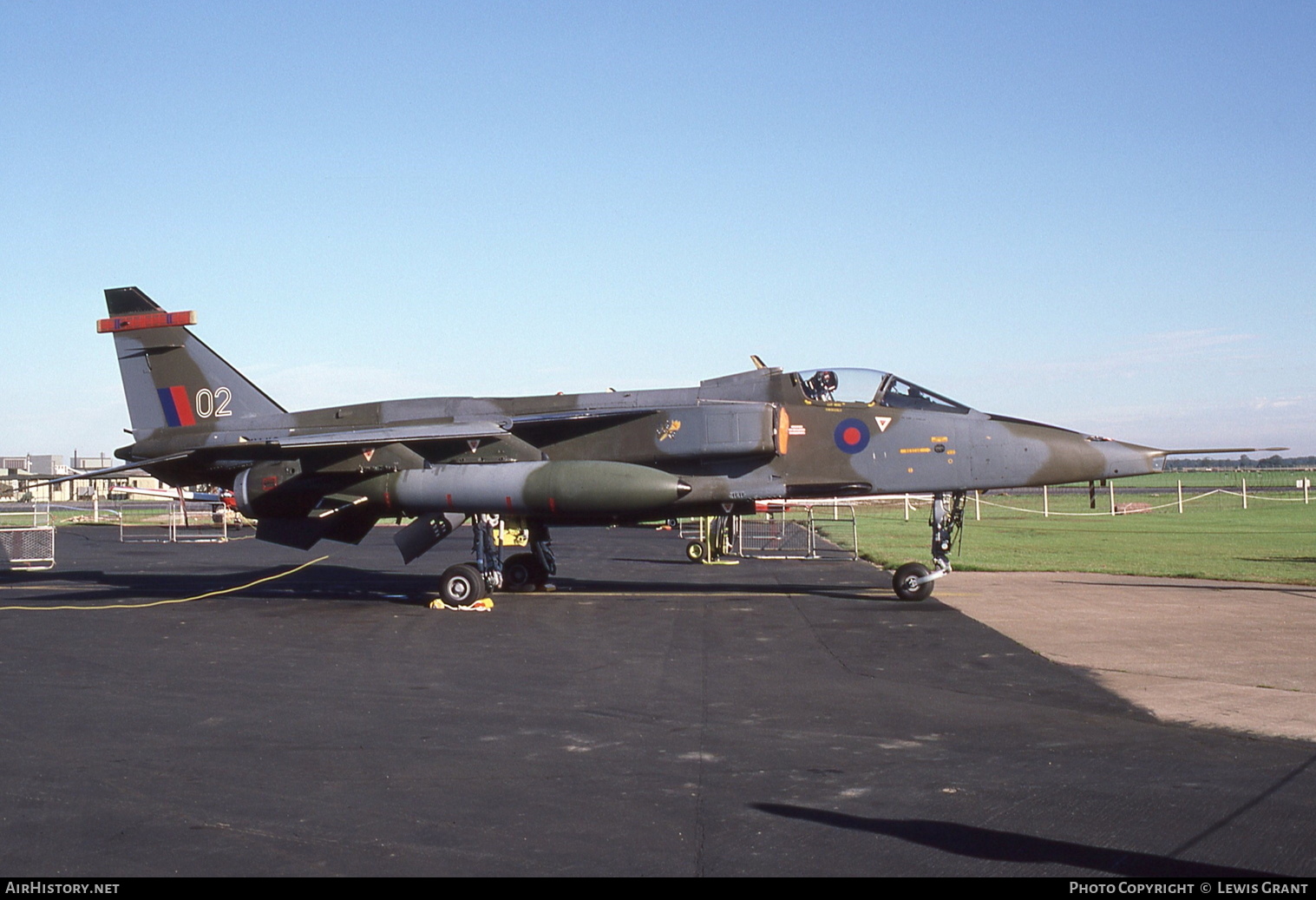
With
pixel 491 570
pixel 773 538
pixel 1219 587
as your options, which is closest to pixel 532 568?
pixel 491 570

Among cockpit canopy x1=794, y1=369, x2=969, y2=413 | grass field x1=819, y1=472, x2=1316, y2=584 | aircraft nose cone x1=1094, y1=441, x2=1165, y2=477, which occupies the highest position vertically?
cockpit canopy x1=794, y1=369, x2=969, y2=413

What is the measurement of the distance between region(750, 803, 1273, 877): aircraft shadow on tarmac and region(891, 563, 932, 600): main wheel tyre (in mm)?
10729

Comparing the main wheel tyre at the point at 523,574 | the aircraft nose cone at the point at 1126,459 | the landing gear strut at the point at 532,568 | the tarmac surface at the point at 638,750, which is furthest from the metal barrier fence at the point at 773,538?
the tarmac surface at the point at 638,750

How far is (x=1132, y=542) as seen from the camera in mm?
29406

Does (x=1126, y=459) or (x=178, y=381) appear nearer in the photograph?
(x=1126, y=459)

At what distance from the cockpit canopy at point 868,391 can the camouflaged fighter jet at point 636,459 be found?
0.9 inches

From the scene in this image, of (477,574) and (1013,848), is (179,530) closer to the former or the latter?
(477,574)

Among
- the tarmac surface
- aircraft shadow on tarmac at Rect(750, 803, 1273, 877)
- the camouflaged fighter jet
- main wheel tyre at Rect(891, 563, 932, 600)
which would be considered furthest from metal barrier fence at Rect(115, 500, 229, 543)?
aircraft shadow on tarmac at Rect(750, 803, 1273, 877)

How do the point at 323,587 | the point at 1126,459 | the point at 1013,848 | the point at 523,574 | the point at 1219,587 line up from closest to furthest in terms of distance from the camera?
the point at 1013,848, the point at 1126,459, the point at 1219,587, the point at 523,574, the point at 323,587

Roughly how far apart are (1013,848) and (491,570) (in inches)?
516

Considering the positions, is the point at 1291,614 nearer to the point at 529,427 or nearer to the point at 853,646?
the point at 853,646

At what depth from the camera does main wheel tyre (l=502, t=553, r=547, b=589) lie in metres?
19.6

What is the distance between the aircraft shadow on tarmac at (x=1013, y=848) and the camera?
477cm

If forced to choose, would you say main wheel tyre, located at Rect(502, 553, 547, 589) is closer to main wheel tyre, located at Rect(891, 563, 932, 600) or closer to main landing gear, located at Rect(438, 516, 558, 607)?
main landing gear, located at Rect(438, 516, 558, 607)
